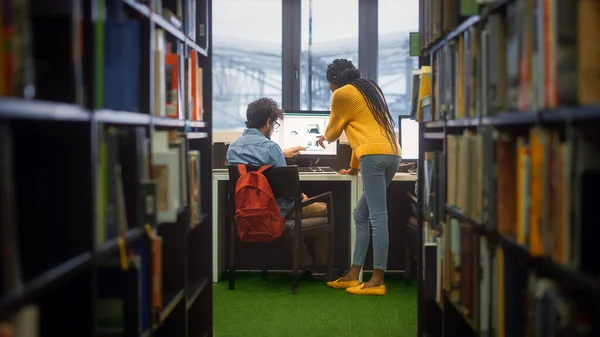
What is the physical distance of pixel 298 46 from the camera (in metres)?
5.34

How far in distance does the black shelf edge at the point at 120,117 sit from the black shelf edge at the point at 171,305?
1.95 feet

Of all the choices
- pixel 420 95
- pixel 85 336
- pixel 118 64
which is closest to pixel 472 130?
pixel 420 95

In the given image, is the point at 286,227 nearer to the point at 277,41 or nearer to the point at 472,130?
the point at 472,130

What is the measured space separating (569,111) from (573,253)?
26 centimetres

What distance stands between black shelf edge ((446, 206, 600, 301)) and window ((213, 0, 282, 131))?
3623 millimetres

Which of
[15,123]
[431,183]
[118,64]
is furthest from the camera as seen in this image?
[431,183]

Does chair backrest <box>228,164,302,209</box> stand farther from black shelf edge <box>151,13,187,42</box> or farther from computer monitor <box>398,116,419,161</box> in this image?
black shelf edge <box>151,13,187,42</box>

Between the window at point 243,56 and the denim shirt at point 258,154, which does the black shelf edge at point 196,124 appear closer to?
the denim shirt at point 258,154

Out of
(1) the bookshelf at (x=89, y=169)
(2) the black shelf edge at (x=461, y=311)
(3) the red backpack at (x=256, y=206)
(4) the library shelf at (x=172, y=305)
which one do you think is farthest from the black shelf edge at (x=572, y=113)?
(3) the red backpack at (x=256, y=206)

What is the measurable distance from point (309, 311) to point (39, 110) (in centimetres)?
241

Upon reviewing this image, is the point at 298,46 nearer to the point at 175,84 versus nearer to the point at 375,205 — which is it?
the point at 375,205

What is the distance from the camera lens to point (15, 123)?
130cm

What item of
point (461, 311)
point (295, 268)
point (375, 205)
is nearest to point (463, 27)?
point (461, 311)

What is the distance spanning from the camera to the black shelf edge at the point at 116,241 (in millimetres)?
1438
